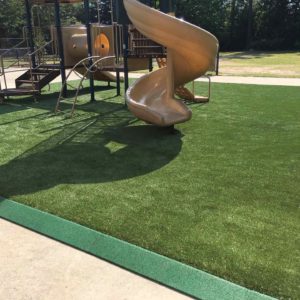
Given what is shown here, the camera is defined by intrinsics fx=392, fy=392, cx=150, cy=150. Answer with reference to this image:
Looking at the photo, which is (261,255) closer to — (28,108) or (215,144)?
(215,144)

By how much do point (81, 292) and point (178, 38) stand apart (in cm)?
446

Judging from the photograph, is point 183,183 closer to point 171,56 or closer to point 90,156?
point 90,156

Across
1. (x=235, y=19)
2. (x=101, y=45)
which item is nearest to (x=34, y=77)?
(x=101, y=45)

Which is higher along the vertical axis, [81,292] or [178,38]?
[178,38]

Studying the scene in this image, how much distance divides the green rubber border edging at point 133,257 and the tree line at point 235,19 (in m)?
41.7

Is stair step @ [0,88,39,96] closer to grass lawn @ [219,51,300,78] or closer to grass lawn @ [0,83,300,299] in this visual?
grass lawn @ [0,83,300,299]

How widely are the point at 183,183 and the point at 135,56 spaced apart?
543 centimetres

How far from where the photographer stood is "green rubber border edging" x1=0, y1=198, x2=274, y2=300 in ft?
8.39

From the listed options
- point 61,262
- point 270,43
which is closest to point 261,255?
point 61,262

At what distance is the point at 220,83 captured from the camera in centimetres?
1369

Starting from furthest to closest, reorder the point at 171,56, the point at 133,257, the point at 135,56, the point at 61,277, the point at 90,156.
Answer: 1. the point at 135,56
2. the point at 171,56
3. the point at 90,156
4. the point at 133,257
5. the point at 61,277

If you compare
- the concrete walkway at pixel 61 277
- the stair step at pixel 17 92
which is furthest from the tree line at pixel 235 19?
the concrete walkway at pixel 61 277

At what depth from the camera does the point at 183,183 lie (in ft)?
14.6

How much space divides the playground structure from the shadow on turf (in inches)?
19.2
